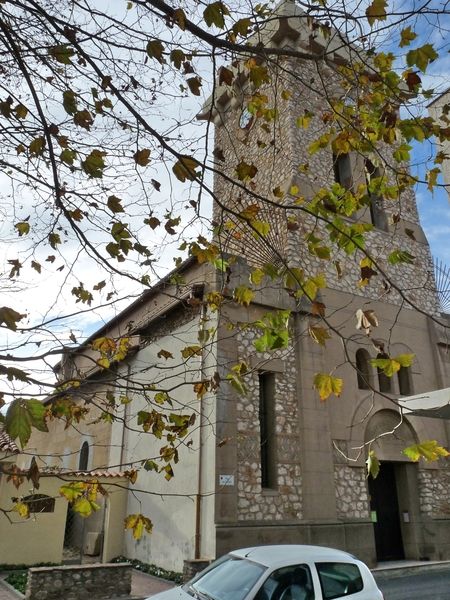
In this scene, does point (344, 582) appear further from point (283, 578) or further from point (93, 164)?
point (93, 164)

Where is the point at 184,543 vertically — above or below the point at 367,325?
below

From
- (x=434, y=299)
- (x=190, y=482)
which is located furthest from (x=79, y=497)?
(x=434, y=299)

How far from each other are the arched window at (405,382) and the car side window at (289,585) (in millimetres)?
8985

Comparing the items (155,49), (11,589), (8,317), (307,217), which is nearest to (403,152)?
(155,49)

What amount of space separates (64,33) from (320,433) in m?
9.31

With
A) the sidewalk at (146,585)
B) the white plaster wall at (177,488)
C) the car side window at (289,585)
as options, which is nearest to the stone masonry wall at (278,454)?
the white plaster wall at (177,488)

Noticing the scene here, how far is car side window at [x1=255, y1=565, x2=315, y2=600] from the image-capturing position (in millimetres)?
4617

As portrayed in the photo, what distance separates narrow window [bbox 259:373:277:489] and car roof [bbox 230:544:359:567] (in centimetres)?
429

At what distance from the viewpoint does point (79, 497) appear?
353cm

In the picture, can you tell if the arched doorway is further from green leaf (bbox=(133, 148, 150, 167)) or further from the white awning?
green leaf (bbox=(133, 148, 150, 167))

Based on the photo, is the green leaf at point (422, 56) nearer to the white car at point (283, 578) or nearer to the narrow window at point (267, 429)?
the white car at point (283, 578)

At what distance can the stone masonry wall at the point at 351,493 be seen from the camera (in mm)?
10664

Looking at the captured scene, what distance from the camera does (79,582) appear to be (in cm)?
828

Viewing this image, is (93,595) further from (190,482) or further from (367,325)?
(367,325)
